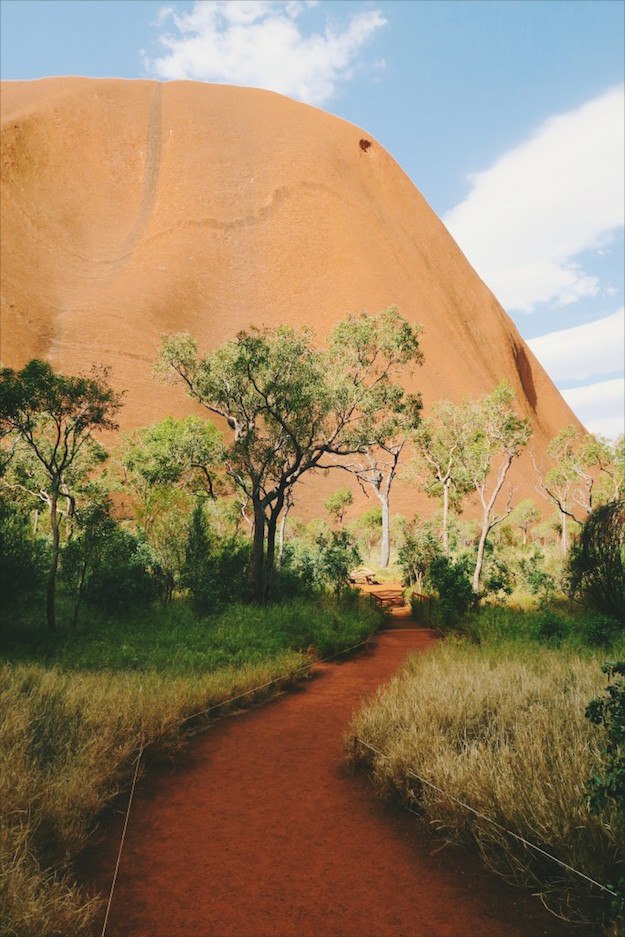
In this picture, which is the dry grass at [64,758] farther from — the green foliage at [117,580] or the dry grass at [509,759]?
the green foliage at [117,580]

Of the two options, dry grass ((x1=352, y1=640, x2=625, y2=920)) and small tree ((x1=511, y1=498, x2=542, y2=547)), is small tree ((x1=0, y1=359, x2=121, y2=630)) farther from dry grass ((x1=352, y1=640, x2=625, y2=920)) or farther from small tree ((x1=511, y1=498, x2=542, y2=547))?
small tree ((x1=511, y1=498, x2=542, y2=547))

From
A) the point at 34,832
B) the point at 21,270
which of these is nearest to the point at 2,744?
the point at 34,832

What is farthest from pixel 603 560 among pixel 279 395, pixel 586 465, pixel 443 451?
pixel 586 465

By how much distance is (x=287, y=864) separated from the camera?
3.90m

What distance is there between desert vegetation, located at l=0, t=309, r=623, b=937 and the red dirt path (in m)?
0.29

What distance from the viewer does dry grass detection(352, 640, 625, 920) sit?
3430mm

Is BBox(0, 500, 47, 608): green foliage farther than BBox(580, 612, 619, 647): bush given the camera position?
Yes

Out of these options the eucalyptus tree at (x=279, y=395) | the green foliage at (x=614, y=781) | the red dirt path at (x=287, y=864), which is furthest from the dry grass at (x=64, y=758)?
the eucalyptus tree at (x=279, y=395)

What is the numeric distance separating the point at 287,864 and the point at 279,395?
45.5 feet

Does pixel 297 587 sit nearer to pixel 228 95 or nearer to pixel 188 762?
pixel 188 762

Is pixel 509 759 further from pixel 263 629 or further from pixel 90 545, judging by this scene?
pixel 90 545

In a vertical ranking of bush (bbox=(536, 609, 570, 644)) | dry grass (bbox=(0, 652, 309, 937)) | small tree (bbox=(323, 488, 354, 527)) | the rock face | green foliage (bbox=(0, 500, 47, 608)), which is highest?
the rock face

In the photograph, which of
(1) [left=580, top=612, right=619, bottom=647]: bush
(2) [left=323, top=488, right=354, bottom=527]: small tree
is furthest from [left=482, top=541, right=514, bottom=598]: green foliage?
(2) [left=323, top=488, right=354, bottom=527]: small tree

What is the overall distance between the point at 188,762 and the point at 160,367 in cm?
1535
